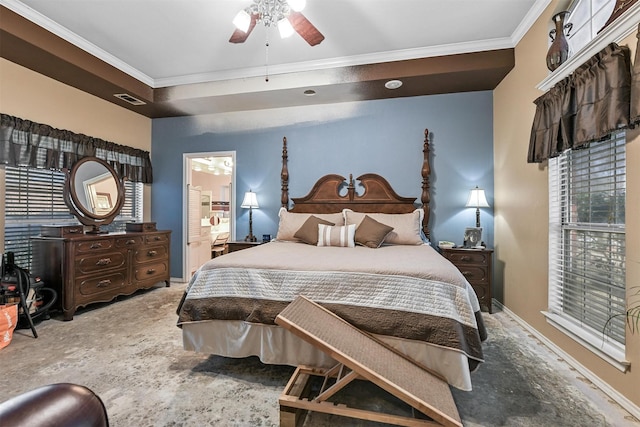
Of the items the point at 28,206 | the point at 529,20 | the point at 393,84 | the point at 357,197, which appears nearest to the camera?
the point at 529,20

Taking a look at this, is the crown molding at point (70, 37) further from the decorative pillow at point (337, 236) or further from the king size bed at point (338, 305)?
the decorative pillow at point (337, 236)

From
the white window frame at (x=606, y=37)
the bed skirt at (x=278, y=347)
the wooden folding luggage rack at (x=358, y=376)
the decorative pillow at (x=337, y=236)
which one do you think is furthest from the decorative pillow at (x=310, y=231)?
the white window frame at (x=606, y=37)

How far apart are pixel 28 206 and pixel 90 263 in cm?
91

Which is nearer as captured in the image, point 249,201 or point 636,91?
point 636,91

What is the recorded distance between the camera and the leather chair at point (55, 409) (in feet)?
2.48

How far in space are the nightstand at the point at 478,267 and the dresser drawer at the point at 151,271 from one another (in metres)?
3.95

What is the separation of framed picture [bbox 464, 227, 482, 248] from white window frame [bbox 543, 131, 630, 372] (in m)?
1.03

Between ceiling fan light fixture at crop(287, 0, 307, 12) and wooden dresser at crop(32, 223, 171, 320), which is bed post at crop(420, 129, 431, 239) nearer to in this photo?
ceiling fan light fixture at crop(287, 0, 307, 12)

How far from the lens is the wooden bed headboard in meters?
3.93

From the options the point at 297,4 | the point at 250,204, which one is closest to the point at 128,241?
the point at 250,204

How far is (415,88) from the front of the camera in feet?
12.4

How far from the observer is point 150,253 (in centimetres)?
417

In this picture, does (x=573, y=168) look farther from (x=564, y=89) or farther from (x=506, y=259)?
(x=506, y=259)

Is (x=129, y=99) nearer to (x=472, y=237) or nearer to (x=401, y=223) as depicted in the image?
(x=401, y=223)
